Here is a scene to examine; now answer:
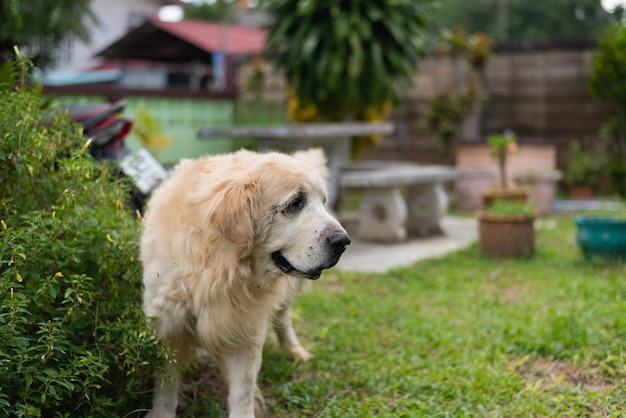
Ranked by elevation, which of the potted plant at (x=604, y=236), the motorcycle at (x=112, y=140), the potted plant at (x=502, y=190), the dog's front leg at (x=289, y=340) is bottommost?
the dog's front leg at (x=289, y=340)

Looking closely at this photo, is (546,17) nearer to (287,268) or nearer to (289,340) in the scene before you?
(289,340)

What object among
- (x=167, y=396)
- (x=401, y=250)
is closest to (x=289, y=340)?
(x=167, y=396)

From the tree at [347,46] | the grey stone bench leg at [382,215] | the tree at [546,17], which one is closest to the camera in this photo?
the grey stone bench leg at [382,215]

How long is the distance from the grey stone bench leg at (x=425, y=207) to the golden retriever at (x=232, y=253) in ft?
16.6

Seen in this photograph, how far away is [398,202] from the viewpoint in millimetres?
7121

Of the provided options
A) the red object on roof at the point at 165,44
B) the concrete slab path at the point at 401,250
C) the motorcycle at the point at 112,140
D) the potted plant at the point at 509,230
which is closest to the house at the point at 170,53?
the red object on roof at the point at 165,44

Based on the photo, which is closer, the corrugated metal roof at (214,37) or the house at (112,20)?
the corrugated metal roof at (214,37)

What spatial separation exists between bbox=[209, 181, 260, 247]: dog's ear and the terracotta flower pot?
4020mm

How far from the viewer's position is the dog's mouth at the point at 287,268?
2.50 meters

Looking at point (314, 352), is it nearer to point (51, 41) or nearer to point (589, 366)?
point (589, 366)

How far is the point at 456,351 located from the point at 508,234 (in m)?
2.55

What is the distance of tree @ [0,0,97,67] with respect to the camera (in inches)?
289

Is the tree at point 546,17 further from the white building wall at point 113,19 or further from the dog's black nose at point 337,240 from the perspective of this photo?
the dog's black nose at point 337,240

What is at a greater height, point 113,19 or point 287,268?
point 113,19
